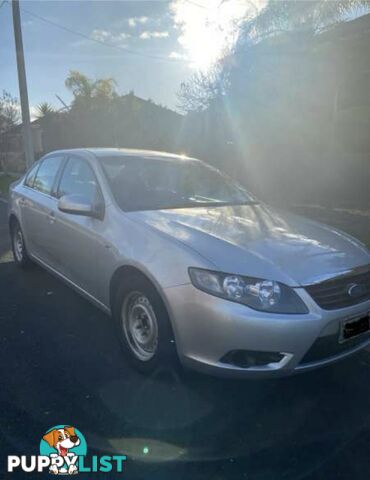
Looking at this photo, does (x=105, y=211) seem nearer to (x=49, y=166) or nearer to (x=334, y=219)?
(x=49, y=166)

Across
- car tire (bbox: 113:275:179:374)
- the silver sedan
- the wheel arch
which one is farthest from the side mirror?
car tire (bbox: 113:275:179:374)

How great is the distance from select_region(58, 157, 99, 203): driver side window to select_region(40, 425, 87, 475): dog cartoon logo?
1867 millimetres

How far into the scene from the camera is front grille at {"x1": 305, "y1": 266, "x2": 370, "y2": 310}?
9.03 ft

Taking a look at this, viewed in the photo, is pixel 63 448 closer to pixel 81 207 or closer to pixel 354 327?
→ pixel 81 207

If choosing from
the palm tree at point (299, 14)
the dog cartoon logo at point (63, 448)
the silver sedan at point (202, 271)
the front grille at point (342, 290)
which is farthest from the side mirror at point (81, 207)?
the palm tree at point (299, 14)

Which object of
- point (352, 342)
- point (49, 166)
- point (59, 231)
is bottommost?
point (352, 342)

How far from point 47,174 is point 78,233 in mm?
1507

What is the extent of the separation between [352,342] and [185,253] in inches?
49.3

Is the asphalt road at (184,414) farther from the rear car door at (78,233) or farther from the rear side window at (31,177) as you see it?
the rear side window at (31,177)

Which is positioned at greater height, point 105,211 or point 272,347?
point 105,211

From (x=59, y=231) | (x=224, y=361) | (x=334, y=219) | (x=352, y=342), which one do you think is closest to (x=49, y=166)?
(x=59, y=231)

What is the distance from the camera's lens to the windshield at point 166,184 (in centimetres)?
380

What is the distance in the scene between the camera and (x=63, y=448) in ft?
8.41

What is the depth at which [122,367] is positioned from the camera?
A: 342 cm
